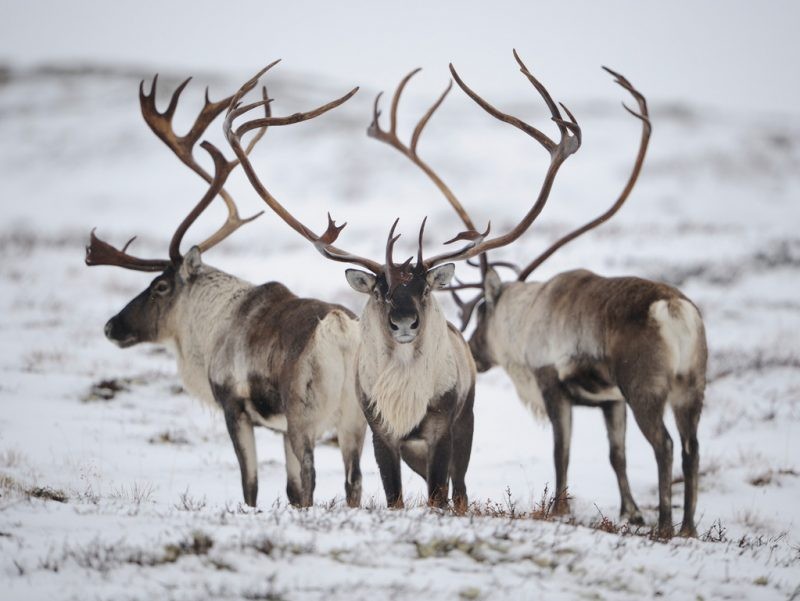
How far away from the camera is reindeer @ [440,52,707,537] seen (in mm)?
5957

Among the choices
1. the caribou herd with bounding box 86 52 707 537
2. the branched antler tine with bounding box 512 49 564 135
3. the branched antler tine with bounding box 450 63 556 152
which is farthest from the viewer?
the branched antler tine with bounding box 450 63 556 152

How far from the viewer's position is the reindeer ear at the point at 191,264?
7.28 metres

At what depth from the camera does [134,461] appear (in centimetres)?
699

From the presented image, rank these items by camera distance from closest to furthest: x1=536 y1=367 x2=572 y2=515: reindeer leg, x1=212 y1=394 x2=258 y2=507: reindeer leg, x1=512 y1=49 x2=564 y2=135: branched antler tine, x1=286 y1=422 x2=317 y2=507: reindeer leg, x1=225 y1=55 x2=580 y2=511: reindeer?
x1=225 y1=55 x2=580 y2=511: reindeer, x1=286 y1=422 x2=317 y2=507: reindeer leg, x1=212 y1=394 x2=258 y2=507: reindeer leg, x1=512 y1=49 x2=564 y2=135: branched antler tine, x1=536 y1=367 x2=572 y2=515: reindeer leg

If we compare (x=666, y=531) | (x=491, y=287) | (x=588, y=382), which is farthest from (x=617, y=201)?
→ (x=666, y=531)

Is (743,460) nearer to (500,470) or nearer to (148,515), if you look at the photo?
(500,470)

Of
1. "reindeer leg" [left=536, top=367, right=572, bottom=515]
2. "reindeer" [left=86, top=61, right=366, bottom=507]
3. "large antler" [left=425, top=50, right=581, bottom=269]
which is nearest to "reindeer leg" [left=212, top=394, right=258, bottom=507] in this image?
"reindeer" [left=86, top=61, right=366, bottom=507]

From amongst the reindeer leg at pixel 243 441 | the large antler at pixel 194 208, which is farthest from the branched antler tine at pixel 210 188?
the reindeer leg at pixel 243 441

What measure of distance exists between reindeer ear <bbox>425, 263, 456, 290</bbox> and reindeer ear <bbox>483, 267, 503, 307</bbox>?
8.95 feet

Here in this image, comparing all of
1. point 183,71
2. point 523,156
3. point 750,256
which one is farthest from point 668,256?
point 183,71

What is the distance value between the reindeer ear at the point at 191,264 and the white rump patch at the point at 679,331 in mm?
3636

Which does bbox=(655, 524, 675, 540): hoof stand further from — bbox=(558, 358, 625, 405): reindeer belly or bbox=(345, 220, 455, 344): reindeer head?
bbox=(345, 220, 455, 344): reindeer head

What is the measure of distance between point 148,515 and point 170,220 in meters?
26.5

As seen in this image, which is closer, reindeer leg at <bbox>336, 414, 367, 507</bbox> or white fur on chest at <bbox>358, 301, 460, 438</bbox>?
white fur on chest at <bbox>358, 301, 460, 438</bbox>
